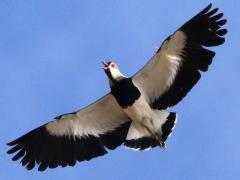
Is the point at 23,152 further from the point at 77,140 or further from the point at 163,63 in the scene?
the point at 163,63

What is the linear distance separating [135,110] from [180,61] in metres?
1.35

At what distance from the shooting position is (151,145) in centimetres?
2206

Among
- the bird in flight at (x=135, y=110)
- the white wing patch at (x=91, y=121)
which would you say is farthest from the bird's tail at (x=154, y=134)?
the white wing patch at (x=91, y=121)

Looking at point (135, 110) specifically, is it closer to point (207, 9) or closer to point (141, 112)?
point (141, 112)

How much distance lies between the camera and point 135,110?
72.3ft

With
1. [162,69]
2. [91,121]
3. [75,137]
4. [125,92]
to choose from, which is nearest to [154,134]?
[125,92]

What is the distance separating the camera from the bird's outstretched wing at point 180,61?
70.8 ft

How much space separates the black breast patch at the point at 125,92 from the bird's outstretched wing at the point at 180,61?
0.30m

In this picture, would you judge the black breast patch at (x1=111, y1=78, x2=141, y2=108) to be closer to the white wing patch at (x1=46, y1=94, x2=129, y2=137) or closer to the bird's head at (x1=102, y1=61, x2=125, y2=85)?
the bird's head at (x1=102, y1=61, x2=125, y2=85)

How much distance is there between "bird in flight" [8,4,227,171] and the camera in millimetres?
21781

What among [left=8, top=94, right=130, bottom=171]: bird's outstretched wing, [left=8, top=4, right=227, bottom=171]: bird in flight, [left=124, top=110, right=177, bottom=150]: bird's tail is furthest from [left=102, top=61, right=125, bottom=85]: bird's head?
[left=124, top=110, right=177, bottom=150]: bird's tail

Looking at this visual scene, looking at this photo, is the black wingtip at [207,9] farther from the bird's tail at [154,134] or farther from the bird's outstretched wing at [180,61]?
the bird's tail at [154,134]

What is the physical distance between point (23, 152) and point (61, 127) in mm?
949

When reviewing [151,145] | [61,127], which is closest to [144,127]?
[151,145]
